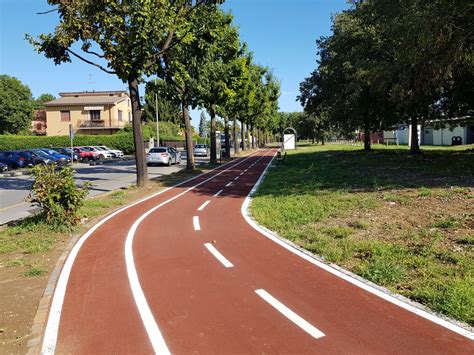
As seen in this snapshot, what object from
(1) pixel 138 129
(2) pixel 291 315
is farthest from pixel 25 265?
(1) pixel 138 129

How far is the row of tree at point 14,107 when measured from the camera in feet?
217

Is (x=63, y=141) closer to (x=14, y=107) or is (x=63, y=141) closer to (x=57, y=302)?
(x=14, y=107)

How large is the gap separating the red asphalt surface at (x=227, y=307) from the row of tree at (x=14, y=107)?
66828 millimetres

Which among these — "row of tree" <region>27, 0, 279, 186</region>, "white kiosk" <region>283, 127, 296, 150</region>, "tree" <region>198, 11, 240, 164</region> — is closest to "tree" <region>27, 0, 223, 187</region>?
"row of tree" <region>27, 0, 279, 186</region>

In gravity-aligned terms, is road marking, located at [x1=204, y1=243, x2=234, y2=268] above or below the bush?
below

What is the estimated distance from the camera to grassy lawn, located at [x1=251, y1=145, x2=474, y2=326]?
5.98 metres

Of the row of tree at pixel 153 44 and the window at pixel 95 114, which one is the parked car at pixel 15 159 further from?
the window at pixel 95 114

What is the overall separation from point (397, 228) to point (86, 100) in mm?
66494

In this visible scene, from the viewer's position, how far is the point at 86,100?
67.9 meters

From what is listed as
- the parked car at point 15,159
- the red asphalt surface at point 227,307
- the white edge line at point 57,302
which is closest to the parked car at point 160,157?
the parked car at point 15,159

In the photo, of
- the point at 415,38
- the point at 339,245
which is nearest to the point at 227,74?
the point at 415,38

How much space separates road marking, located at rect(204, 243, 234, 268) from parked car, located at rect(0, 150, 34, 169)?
2981 centimetres

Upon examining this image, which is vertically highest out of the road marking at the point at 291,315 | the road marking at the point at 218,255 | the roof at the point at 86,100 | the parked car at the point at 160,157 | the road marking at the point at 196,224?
the roof at the point at 86,100

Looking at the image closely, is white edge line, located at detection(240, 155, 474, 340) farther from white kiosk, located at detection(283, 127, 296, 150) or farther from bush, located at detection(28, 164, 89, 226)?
white kiosk, located at detection(283, 127, 296, 150)
